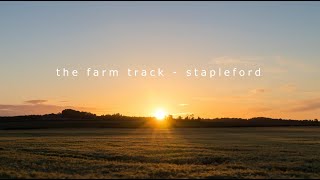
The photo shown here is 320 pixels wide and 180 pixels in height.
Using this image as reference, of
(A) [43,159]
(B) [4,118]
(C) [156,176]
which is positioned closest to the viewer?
(C) [156,176]

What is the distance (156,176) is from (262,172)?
6848mm

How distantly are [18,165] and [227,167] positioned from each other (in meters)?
13.9

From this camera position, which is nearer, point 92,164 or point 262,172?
point 262,172

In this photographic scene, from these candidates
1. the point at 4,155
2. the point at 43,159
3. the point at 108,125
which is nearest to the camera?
the point at 43,159

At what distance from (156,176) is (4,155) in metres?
17.8

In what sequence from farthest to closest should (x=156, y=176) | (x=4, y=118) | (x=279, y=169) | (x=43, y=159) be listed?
1. (x=4, y=118)
2. (x=43, y=159)
3. (x=279, y=169)
4. (x=156, y=176)

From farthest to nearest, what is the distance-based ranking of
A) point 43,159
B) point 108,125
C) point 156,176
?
point 108,125 → point 43,159 → point 156,176

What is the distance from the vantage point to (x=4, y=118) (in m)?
171

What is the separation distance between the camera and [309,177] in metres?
29.0

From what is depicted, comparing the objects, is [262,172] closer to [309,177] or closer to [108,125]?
[309,177]

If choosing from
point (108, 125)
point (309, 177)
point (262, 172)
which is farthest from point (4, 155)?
point (108, 125)

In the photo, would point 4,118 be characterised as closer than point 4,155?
No

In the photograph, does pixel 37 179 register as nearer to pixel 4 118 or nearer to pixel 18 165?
pixel 18 165

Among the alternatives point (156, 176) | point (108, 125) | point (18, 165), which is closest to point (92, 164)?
point (18, 165)
